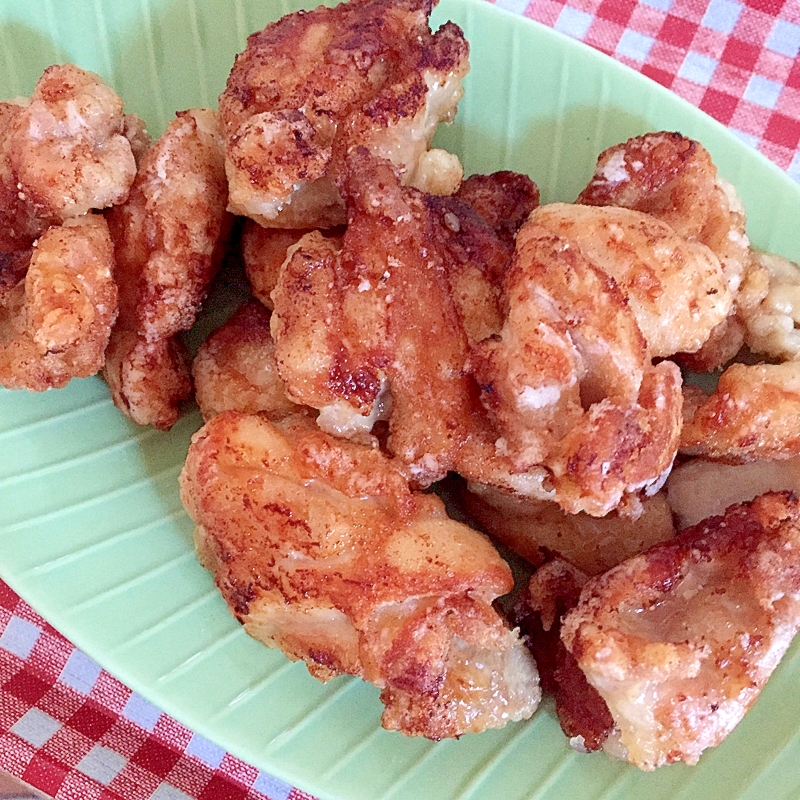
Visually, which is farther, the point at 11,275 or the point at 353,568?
the point at 11,275

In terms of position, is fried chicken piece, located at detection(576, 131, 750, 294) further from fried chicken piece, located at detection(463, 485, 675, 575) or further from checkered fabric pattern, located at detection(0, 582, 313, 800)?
checkered fabric pattern, located at detection(0, 582, 313, 800)

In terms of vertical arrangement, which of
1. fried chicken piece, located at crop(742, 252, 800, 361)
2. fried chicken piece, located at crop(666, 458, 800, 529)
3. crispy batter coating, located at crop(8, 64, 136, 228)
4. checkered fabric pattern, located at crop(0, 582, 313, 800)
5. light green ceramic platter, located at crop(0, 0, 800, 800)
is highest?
crispy batter coating, located at crop(8, 64, 136, 228)

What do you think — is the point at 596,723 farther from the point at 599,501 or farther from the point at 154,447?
the point at 154,447

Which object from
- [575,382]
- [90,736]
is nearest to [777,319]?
[575,382]

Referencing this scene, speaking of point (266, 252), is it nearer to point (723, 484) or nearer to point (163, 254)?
point (163, 254)

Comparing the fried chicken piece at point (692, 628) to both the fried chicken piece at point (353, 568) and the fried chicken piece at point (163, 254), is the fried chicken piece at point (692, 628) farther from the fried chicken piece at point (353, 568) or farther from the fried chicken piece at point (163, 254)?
the fried chicken piece at point (163, 254)

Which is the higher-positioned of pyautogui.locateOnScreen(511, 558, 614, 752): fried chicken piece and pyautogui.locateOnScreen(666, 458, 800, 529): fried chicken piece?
pyautogui.locateOnScreen(666, 458, 800, 529): fried chicken piece

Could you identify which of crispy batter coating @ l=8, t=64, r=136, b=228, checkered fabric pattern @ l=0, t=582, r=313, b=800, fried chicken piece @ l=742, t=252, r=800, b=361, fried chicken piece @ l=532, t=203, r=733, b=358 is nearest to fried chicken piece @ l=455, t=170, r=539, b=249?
fried chicken piece @ l=532, t=203, r=733, b=358
